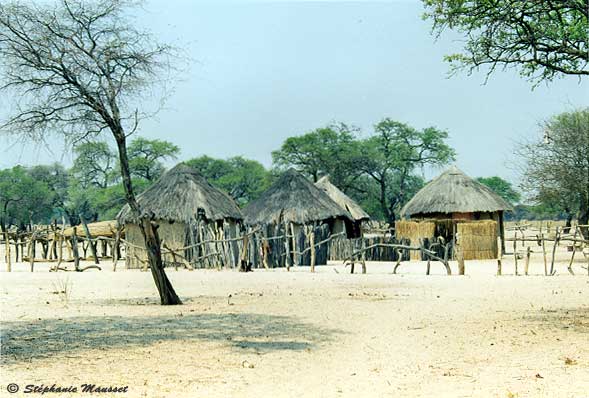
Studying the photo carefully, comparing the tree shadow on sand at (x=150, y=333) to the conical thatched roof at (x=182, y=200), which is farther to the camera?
the conical thatched roof at (x=182, y=200)

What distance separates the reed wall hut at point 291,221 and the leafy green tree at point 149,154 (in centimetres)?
2788

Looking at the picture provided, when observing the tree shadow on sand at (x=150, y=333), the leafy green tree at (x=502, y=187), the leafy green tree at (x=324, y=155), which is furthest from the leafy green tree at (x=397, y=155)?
the tree shadow on sand at (x=150, y=333)

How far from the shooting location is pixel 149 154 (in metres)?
56.0

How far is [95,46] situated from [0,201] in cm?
4340

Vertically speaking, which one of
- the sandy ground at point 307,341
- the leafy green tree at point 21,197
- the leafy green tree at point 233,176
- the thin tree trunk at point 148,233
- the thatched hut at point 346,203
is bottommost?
the sandy ground at point 307,341

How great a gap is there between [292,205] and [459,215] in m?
8.63

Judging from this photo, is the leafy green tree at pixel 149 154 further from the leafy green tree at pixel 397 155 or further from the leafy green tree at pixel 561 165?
the leafy green tree at pixel 561 165

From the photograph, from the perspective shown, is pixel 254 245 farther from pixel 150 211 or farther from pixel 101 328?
pixel 101 328

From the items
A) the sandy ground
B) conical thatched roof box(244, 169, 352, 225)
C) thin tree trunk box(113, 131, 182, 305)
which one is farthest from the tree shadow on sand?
conical thatched roof box(244, 169, 352, 225)

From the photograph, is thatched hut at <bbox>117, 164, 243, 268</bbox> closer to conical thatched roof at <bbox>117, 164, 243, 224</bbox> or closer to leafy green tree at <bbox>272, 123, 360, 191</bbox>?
conical thatched roof at <bbox>117, 164, 243, 224</bbox>

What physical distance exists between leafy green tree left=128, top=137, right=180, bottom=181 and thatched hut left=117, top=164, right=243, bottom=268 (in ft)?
94.2

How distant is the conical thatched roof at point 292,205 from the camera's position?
87.4ft

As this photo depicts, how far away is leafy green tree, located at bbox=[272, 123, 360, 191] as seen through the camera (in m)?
51.7

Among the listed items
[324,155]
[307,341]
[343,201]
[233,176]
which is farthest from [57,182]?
[307,341]
